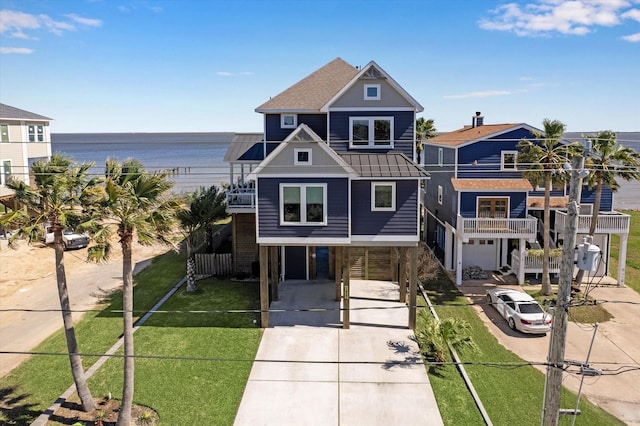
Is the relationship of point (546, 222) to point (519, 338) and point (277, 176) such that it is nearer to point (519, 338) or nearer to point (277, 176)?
point (519, 338)

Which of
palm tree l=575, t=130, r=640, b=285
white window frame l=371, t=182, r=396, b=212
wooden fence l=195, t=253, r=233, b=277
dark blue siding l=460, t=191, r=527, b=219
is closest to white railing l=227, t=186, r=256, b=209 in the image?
wooden fence l=195, t=253, r=233, b=277

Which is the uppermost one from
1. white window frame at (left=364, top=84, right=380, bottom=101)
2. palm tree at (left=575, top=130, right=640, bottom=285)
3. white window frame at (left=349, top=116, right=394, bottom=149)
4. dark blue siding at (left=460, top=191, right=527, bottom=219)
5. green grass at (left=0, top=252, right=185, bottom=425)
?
white window frame at (left=364, top=84, right=380, bottom=101)

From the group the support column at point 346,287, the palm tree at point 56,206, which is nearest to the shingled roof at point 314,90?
the support column at point 346,287

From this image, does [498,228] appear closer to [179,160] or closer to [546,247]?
[546,247]

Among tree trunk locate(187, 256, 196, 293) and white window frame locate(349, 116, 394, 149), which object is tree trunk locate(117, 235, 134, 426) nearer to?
tree trunk locate(187, 256, 196, 293)

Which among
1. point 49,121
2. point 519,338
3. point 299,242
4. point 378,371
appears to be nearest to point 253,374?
point 378,371

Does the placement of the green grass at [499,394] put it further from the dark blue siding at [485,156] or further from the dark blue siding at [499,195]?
the dark blue siding at [485,156]
